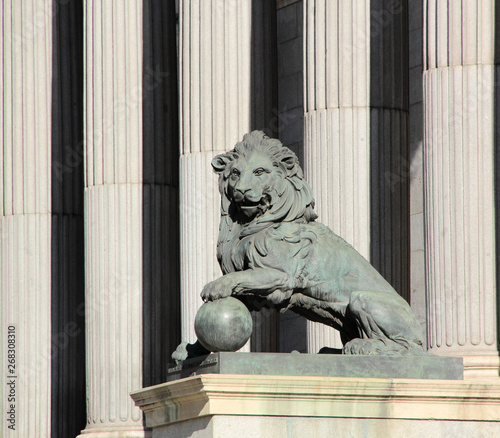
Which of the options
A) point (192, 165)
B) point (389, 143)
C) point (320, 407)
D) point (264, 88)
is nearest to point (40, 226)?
point (192, 165)

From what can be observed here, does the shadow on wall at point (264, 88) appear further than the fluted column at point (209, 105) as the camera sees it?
Yes

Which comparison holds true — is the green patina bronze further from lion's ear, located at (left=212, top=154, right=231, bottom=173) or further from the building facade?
the building facade

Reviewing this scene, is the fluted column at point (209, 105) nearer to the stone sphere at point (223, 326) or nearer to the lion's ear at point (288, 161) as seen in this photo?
the lion's ear at point (288, 161)

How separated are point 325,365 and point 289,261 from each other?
6.39 feet

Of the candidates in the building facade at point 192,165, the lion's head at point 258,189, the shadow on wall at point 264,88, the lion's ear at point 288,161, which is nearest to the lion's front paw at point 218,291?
the lion's head at point 258,189

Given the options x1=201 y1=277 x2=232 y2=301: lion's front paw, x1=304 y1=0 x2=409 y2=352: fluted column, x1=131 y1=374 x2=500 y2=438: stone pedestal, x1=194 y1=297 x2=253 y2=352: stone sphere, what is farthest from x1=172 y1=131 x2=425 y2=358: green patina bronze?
x1=304 y1=0 x2=409 y2=352: fluted column

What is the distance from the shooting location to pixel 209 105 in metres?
35.2

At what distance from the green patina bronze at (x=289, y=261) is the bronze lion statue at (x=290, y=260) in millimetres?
14

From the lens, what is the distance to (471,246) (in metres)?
27.3

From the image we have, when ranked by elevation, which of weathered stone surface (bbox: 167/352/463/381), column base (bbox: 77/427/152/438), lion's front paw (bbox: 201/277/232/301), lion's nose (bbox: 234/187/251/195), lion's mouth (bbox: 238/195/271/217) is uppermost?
lion's nose (bbox: 234/187/251/195)

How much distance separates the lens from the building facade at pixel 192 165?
91.2 feet

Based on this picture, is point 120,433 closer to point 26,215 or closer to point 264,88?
point 26,215

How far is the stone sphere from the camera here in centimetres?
1861

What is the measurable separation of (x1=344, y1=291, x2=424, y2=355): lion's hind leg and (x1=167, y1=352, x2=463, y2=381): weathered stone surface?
0.53 metres
